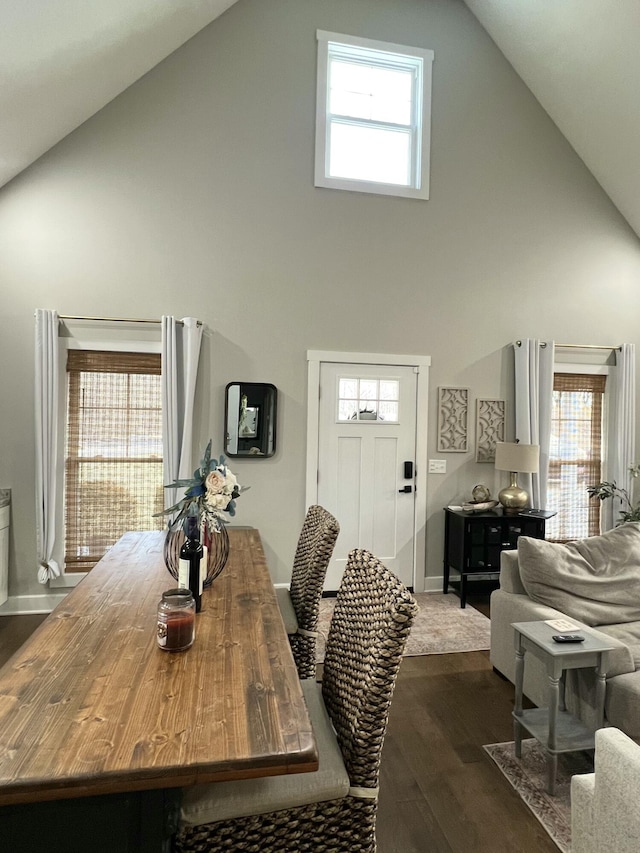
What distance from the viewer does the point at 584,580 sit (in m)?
2.71

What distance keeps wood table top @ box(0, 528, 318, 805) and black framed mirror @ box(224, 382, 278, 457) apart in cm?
219

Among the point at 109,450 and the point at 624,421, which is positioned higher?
the point at 624,421

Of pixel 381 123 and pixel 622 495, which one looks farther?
pixel 622 495

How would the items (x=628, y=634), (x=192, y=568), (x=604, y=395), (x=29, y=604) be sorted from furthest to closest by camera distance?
(x=604, y=395) → (x=29, y=604) → (x=628, y=634) → (x=192, y=568)

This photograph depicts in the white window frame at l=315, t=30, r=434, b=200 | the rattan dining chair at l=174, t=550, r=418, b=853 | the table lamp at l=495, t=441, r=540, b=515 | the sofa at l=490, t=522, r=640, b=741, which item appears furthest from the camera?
the white window frame at l=315, t=30, r=434, b=200

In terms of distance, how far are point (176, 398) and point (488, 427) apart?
277 centimetres

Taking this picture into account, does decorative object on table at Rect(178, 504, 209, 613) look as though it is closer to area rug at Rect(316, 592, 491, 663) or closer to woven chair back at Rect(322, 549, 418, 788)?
woven chair back at Rect(322, 549, 418, 788)

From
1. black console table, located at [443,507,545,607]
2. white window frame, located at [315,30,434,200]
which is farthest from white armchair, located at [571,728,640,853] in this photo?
white window frame, located at [315,30,434,200]

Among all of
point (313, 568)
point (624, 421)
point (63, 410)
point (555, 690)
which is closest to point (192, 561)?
point (313, 568)

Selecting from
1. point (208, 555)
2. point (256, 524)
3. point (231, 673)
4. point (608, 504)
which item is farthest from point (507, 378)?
point (231, 673)

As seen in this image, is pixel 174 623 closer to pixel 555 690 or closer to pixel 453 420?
pixel 555 690

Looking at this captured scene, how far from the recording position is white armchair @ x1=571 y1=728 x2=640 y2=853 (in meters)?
1.13

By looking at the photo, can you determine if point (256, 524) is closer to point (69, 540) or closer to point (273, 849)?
point (69, 540)

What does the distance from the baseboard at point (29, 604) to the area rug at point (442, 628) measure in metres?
2.09
